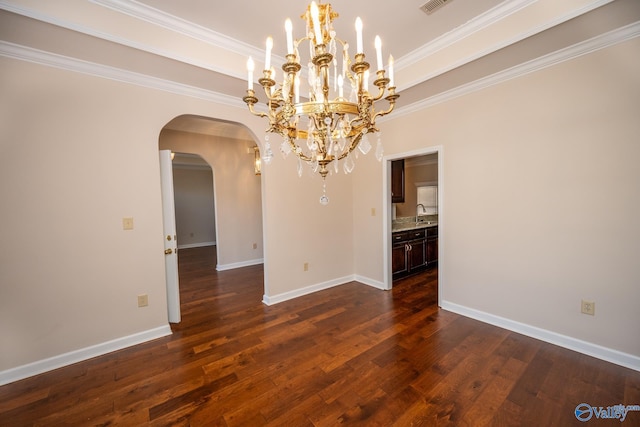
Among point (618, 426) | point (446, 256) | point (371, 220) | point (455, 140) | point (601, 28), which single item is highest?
point (601, 28)

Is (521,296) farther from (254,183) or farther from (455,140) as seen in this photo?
(254,183)

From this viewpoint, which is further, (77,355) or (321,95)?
(77,355)

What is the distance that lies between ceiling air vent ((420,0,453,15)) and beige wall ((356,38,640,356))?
1.11m

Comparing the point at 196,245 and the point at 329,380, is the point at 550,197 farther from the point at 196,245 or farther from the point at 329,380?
the point at 196,245

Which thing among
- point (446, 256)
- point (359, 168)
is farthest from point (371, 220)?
point (446, 256)

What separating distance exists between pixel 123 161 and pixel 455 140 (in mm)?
3575

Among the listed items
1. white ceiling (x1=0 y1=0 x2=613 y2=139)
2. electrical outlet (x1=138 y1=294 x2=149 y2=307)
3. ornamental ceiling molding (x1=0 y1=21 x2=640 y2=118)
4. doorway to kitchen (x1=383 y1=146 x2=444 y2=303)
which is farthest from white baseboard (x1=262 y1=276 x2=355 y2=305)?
white ceiling (x1=0 y1=0 x2=613 y2=139)

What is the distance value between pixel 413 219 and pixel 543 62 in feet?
12.8

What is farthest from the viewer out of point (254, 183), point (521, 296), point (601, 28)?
point (254, 183)

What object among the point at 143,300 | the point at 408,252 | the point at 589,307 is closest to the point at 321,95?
the point at 143,300

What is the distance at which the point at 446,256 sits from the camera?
3180 mm

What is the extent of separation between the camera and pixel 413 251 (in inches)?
180

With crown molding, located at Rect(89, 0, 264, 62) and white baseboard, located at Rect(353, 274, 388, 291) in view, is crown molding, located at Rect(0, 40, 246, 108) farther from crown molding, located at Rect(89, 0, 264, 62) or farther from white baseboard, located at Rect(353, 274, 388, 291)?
white baseboard, located at Rect(353, 274, 388, 291)

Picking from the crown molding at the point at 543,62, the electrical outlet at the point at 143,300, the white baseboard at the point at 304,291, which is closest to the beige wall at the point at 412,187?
the white baseboard at the point at 304,291
